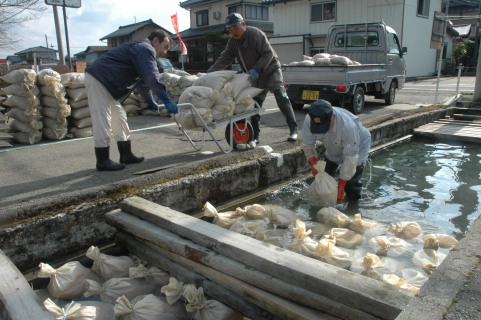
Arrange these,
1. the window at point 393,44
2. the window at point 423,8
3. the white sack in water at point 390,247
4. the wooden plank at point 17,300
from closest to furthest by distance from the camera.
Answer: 1. the wooden plank at point 17,300
2. the white sack in water at point 390,247
3. the window at point 393,44
4. the window at point 423,8

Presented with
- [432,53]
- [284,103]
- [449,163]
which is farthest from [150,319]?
[432,53]

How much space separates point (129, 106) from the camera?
29.0ft

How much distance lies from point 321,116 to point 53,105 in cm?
477

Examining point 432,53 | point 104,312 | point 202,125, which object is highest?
point 432,53

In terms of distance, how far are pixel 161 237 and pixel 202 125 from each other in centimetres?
203

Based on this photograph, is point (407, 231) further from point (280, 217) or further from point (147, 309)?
point (147, 309)

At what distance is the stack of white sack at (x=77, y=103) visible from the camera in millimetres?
6602

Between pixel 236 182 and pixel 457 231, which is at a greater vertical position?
pixel 236 182

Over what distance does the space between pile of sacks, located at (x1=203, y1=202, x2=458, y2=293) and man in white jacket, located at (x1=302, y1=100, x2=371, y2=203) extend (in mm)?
512

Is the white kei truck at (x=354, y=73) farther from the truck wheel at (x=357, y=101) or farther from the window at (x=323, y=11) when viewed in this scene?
the window at (x=323, y=11)

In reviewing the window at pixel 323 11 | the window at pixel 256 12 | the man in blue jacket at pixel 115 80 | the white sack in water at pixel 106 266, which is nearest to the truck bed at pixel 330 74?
the man in blue jacket at pixel 115 80

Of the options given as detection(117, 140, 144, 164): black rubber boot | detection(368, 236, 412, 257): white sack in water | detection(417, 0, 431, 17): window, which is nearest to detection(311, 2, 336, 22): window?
detection(417, 0, 431, 17): window

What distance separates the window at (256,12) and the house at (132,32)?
792 centimetres

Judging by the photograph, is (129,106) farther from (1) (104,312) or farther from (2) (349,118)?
(1) (104,312)
